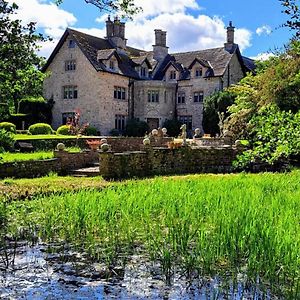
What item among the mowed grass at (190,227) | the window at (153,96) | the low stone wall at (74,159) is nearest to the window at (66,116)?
the window at (153,96)

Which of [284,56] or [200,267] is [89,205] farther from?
[284,56]

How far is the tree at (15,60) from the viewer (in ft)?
37.8

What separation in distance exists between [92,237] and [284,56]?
19.5 metres

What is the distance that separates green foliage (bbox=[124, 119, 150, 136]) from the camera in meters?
45.3

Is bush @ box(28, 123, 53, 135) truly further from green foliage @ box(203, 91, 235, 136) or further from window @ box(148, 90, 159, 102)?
green foliage @ box(203, 91, 235, 136)

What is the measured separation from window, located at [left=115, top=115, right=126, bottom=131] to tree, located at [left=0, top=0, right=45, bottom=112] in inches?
1366

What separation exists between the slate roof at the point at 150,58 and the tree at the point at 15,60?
32723 millimetres

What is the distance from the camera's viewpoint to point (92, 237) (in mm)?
8148

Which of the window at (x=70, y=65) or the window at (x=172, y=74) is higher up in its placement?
the window at (x=70, y=65)

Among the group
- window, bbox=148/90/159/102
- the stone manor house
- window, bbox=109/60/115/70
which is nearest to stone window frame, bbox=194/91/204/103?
the stone manor house

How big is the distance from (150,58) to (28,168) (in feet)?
118

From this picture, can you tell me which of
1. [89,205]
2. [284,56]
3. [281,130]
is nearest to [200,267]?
[89,205]

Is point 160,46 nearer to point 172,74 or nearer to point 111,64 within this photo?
point 172,74

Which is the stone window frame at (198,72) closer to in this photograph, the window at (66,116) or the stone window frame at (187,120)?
the stone window frame at (187,120)
